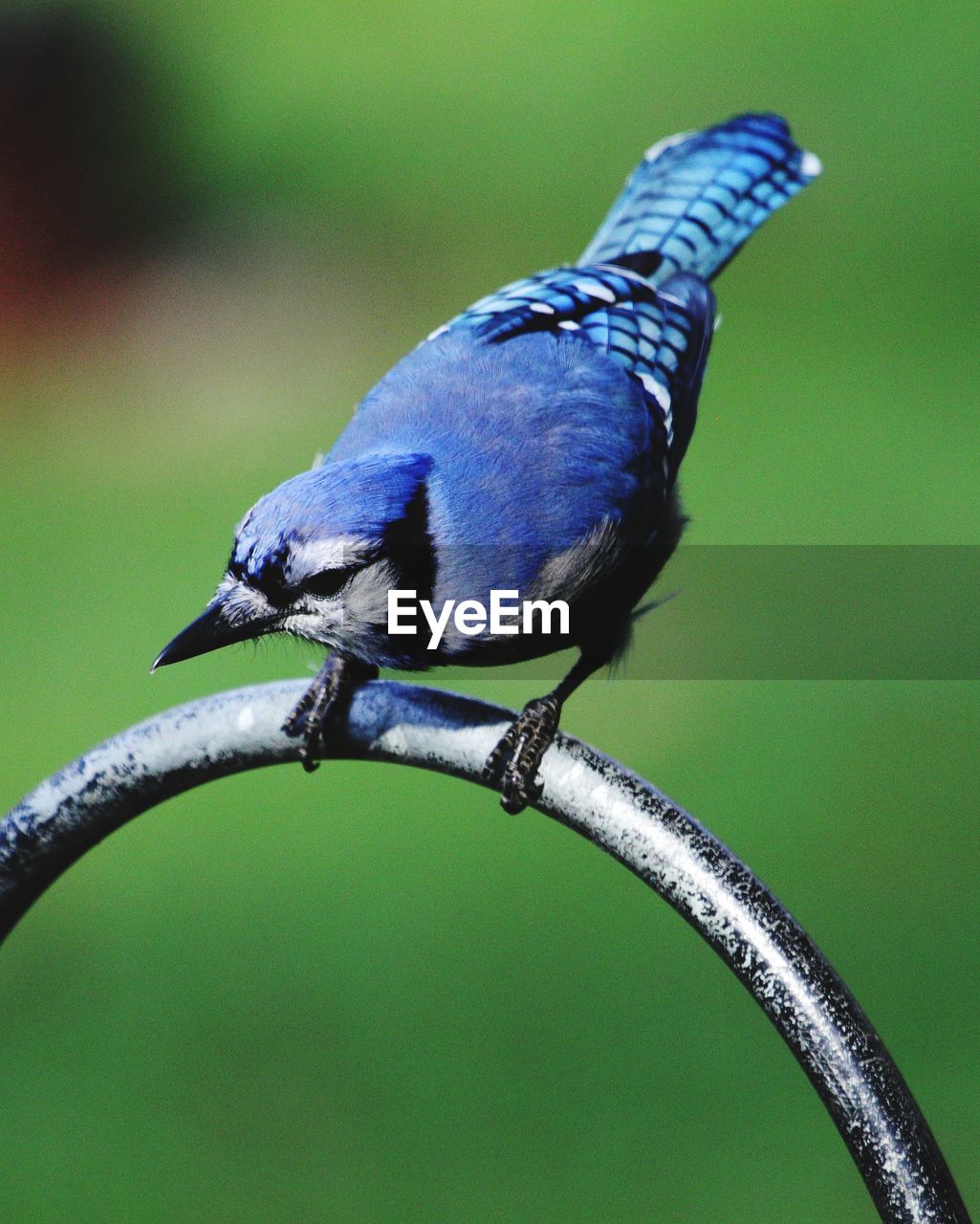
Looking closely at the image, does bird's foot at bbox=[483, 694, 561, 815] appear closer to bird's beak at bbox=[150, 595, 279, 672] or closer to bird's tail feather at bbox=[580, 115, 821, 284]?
bird's beak at bbox=[150, 595, 279, 672]

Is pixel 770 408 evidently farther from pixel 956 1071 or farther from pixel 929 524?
pixel 956 1071

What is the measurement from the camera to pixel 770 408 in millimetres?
3623

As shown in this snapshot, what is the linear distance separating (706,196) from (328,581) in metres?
0.90

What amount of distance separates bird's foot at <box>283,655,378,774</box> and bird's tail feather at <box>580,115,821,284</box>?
68cm

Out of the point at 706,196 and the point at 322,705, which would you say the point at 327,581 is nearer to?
the point at 322,705

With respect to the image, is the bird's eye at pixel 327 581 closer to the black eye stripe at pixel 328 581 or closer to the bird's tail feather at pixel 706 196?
the black eye stripe at pixel 328 581

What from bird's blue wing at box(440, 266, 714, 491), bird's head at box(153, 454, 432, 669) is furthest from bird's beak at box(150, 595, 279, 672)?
bird's blue wing at box(440, 266, 714, 491)

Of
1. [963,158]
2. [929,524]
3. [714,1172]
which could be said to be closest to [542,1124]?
[714,1172]

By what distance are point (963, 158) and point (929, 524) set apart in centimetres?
163

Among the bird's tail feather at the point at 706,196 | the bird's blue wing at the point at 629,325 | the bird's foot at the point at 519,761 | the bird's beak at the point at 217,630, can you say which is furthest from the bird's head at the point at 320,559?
the bird's tail feather at the point at 706,196

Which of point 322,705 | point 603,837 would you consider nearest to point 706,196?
point 322,705

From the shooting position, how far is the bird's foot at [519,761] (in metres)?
0.93

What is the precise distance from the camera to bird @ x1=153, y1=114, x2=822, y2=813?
3.12 ft

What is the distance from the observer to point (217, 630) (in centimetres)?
94
